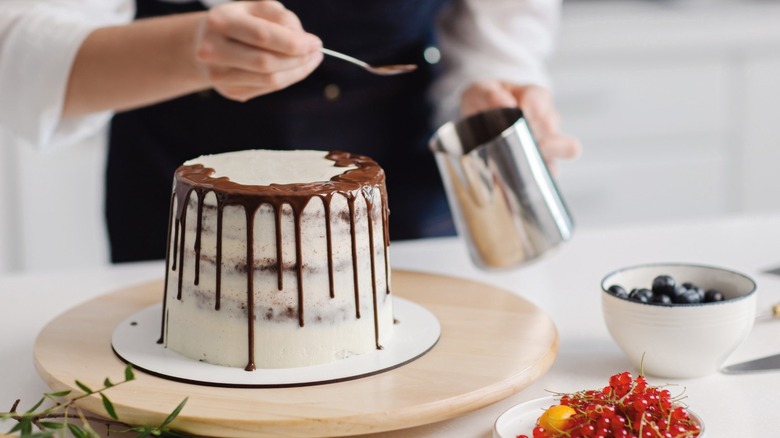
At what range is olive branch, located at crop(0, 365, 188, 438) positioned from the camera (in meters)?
0.79

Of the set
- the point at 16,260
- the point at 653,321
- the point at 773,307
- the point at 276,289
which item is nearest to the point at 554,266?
the point at 773,307

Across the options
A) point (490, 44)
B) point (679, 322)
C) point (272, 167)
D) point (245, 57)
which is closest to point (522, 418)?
point (679, 322)

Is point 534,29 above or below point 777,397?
above

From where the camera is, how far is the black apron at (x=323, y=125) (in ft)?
5.21

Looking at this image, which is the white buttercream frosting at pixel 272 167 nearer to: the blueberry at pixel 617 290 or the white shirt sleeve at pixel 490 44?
the blueberry at pixel 617 290

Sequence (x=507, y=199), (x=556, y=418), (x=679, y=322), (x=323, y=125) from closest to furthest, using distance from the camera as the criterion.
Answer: (x=556, y=418), (x=679, y=322), (x=507, y=199), (x=323, y=125)

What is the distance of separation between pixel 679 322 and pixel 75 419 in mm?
580

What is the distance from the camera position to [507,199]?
1.22 m

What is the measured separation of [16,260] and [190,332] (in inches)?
76.6

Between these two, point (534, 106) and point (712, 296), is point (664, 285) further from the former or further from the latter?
point (534, 106)

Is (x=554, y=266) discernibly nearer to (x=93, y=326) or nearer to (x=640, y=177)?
(x=93, y=326)

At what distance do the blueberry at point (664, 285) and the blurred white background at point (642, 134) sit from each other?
180 centimetres

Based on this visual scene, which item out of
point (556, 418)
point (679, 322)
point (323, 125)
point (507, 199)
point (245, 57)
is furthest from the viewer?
point (323, 125)

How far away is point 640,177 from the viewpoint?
2.88 metres
